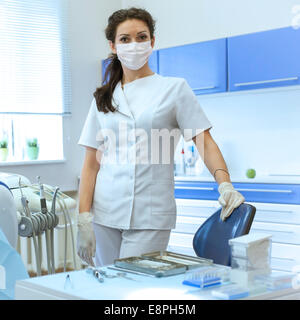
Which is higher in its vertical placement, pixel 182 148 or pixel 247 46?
pixel 247 46

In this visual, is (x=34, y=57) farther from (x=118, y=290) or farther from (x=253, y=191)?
(x=118, y=290)

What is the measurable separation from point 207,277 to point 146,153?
0.88 m

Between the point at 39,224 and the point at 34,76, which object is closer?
the point at 39,224

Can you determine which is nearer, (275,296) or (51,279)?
(275,296)

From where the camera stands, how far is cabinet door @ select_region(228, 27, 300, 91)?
3.53 metres

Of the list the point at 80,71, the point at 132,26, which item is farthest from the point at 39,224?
the point at 80,71

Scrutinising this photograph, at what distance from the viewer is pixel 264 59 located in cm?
366

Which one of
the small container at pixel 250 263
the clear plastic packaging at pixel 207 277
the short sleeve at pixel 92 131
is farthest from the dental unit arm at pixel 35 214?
the small container at pixel 250 263

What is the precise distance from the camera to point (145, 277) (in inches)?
50.8

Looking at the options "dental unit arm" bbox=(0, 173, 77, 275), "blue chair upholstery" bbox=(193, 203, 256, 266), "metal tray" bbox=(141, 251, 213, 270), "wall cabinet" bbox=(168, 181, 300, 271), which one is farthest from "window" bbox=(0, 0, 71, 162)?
"metal tray" bbox=(141, 251, 213, 270)

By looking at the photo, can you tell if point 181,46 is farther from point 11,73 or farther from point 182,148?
point 11,73

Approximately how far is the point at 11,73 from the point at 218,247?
2698mm
